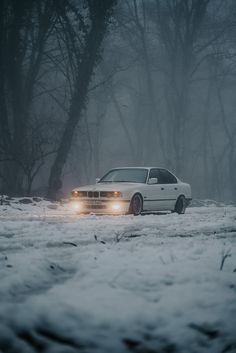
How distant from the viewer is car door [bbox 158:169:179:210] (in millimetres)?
15336

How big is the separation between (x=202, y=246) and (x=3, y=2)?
53.0 feet

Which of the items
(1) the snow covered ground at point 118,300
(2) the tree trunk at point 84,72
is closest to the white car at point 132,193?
(2) the tree trunk at point 84,72

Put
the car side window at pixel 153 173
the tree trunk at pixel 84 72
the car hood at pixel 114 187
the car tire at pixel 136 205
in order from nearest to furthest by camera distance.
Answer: the car hood at pixel 114 187 < the car tire at pixel 136 205 < the car side window at pixel 153 173 < the tree trunk at pixel 84 72

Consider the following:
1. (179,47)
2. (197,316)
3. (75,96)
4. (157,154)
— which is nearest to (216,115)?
(157,154)

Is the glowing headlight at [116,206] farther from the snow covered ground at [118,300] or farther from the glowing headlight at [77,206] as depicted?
the snow covered ground at [118,300]

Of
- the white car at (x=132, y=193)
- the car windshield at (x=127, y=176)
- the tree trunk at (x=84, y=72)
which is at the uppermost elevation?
the tree trunk at (x=84, y=72)

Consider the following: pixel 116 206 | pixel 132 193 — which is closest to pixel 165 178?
pixel 132 193

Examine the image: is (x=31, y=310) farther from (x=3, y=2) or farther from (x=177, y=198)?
(x=3, y=2)

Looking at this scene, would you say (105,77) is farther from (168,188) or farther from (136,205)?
(136,205)

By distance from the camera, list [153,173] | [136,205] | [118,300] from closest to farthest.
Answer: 1. [118,300]
2. [136,205]
3. [153,173]

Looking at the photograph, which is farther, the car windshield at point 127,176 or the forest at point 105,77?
the forest at point 105,77

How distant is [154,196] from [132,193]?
3.99 feet

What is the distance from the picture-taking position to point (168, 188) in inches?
612

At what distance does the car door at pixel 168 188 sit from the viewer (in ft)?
50.3
